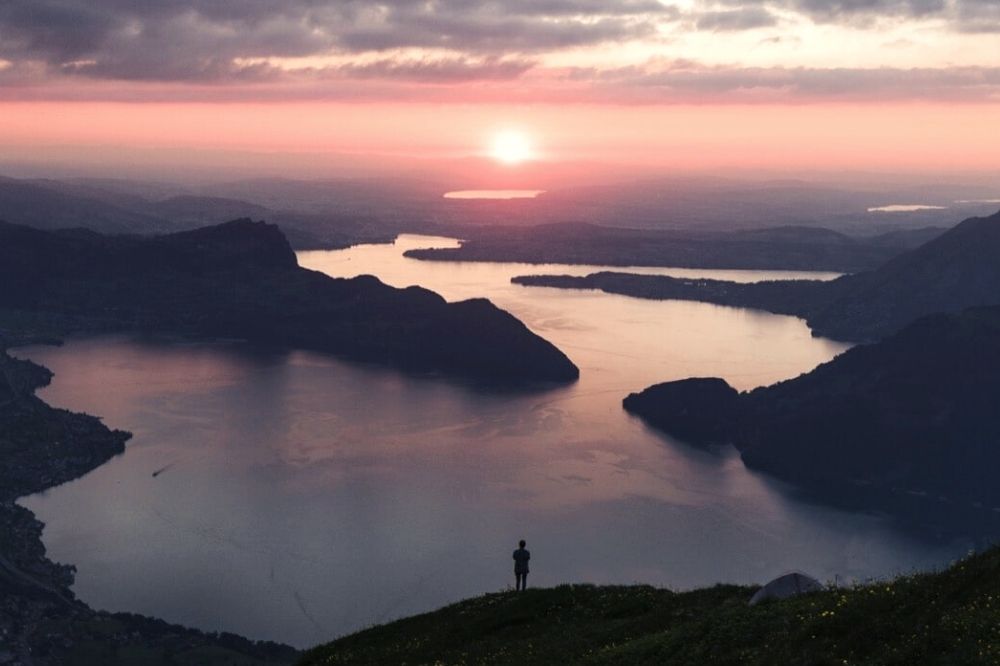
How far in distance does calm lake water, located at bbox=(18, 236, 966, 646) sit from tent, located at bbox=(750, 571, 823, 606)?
57.4 meters

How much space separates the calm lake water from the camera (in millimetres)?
90625

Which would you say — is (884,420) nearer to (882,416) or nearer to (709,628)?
(882,416)

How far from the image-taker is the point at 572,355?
648ft

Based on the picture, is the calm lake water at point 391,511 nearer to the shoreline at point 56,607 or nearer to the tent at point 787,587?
the shoreline at point 56,607

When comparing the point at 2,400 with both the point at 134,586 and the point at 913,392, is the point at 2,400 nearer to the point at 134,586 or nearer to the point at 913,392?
the point at 134,586

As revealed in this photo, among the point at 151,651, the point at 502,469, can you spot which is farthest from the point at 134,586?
the point at 502,469

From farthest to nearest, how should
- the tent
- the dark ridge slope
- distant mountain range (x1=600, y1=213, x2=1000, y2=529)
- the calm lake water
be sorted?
the dark ridge slope → distant mountain range (x1=600, y1=213, x2=1000, y2=529) → the calm lake water → the tent

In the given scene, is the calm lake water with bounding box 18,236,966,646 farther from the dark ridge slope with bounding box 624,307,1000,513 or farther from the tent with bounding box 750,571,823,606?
the tent with bounding box 750,571,823,606

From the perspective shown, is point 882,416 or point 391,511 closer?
point 391,511

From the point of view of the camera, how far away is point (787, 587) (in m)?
27.5

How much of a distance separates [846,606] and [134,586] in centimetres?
7725

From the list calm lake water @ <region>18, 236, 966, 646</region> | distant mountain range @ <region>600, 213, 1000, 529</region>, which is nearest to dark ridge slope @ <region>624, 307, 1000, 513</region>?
distant mountain range @ <region>600, 213, 1000, 529</region>

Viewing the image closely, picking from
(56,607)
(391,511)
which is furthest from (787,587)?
(391,511)

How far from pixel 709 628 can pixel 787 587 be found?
3.43m
